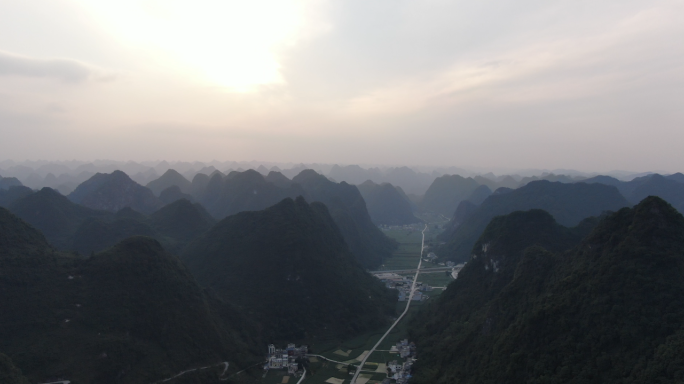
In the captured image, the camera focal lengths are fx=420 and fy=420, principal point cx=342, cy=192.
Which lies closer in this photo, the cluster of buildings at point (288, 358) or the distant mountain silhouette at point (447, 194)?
the cluster of buildings at point (288, 358)

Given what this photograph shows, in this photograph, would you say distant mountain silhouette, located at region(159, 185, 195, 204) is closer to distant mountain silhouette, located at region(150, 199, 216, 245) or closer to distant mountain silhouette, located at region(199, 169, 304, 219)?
distant mountain silhouette, located at region(199, 169, 304, 219)

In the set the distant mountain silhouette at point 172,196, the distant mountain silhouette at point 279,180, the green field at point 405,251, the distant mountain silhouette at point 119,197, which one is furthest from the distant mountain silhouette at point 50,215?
the distant mountain silhouette at point 279,180

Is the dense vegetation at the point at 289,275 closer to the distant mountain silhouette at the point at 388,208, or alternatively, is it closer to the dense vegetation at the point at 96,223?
the dense vegetation at the point at 96,223

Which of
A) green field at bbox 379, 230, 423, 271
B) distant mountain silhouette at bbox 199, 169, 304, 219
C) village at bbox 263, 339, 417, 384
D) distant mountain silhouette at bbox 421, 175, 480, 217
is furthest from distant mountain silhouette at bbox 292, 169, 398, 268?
distant mountain silhouette at bbox 421, 175, 480, 217

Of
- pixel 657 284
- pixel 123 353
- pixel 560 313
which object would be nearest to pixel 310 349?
pixel 123 353

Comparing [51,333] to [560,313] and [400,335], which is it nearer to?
[400,335]

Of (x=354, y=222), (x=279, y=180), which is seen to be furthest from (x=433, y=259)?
(x=279, y=180)
